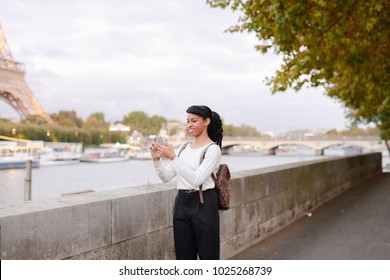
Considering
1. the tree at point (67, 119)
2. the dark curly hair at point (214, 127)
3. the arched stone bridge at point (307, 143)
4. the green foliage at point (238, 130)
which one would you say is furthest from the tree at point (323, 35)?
the green foliage at point (238, 130)

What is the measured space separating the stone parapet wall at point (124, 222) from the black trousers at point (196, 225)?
0.67 metres

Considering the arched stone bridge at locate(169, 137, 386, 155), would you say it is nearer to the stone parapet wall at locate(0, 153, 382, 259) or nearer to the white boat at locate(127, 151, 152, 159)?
the white boat at locate(127, 151, 152, 159)

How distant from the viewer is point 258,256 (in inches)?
247

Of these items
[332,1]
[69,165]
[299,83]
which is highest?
[332,1]

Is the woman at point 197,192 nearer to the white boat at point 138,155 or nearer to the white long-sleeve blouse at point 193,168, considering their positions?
the white long-sleeve blouse at point 193,168

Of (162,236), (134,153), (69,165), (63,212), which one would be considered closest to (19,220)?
(63,212)

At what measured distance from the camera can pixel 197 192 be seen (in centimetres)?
336

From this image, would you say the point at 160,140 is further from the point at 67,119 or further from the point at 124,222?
the point at 67,119

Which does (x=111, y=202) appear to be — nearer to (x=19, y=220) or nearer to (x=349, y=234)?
(x=19, y=220)

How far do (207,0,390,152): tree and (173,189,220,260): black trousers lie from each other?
5.64m

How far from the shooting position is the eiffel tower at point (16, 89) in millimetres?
60344

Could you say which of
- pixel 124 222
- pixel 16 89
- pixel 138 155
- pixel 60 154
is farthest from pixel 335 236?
pixel 138 155
